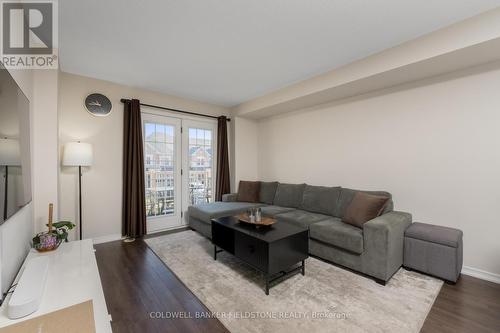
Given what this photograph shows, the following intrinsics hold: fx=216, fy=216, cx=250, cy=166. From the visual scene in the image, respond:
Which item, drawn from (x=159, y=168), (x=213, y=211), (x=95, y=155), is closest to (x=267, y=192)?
(x=213, y=211)

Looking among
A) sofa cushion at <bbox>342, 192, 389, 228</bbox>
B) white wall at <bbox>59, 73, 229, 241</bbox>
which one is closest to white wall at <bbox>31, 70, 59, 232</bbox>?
white wall at <bbox>59, 73, 229, 241</bbox>

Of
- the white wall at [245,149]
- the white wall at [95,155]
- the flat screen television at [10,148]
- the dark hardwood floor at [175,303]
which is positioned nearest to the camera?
the flat screen television at [10,148]

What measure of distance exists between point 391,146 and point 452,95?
0.84 metres

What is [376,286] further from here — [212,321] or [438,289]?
[212,321]

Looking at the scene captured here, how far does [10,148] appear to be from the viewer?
1.30m

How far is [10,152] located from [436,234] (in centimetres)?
371

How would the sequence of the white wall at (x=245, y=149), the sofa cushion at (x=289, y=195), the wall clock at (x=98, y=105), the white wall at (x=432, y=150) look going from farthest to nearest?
the white wall at (x=245, y=149)
the sofa cushion at (x=289, y=195)
the wall clock at (x=98, y=105)
the white wall at (x=432, y=150)

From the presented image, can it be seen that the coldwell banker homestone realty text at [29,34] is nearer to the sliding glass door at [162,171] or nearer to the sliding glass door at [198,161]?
the sliding glass door at [162,171]

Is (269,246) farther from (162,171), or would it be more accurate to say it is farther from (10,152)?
(162,171)

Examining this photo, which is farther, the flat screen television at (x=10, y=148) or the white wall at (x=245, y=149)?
the white wall at (x=245, y=149)

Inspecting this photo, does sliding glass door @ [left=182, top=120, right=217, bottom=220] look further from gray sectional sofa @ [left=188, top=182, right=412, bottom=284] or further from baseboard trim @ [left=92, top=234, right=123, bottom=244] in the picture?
baseboard trim @ [left=92, top=234, right=123, bottom=244]

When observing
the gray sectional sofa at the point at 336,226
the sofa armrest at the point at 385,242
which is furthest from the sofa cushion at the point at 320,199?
the sofa armrest at the point at 385,242

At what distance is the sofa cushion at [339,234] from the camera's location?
7.95 ft

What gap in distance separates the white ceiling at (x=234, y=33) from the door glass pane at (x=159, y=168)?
42.3 inches
